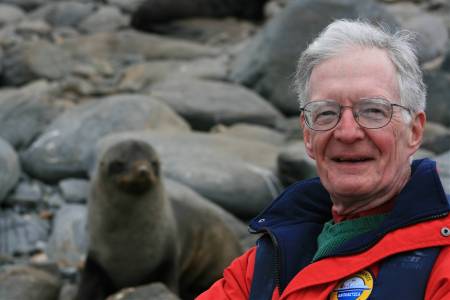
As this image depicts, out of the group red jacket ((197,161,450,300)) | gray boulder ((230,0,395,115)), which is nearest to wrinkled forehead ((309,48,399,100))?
red jacket ((197,161,450,300))

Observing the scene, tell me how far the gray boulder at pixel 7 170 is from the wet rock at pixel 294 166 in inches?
94.7

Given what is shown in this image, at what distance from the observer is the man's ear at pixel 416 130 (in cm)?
223

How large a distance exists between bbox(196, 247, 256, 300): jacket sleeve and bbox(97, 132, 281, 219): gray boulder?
18.4 feet

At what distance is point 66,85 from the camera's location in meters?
12.4

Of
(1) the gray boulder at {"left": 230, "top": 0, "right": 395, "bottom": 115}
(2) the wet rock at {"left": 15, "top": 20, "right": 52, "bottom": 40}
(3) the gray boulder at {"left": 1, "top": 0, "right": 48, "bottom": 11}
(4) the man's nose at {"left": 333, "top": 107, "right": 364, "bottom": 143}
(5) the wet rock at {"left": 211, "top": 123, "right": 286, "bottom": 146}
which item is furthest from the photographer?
(3) the gray boulder at {"left": 1, "top": 0, "right": 48, "bottom": 11}

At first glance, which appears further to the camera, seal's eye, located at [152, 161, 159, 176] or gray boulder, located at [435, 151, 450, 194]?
→ seal's eye, located at [152, 161, 159, 176]

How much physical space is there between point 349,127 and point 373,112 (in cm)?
6

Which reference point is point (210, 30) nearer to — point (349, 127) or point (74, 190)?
point (74, 190)

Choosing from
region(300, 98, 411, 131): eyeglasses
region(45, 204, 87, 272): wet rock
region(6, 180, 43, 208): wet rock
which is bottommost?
region(6, 180, 43, 208): wet rock

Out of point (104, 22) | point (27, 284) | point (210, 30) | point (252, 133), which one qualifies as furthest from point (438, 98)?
point (104, 22)

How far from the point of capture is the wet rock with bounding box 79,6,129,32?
18.5 metres

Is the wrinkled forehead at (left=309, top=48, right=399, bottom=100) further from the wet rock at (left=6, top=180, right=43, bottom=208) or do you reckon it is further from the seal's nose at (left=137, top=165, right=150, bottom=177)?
the wet rock at (left=6, top=180, right=43, bottom=208)

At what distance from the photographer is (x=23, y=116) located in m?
10.3

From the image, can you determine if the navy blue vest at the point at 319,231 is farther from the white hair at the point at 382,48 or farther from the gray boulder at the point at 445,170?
the gray boulder at the point at 445,170
